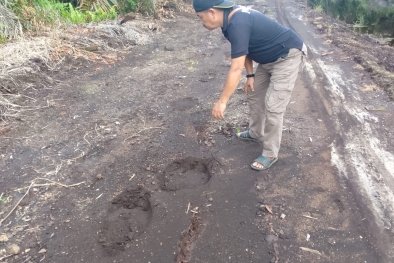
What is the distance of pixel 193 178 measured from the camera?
3.20 metres

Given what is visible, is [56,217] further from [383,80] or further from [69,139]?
[383,80]

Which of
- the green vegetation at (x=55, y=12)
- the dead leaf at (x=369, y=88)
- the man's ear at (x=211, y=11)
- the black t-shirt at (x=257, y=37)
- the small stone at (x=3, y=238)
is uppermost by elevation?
the man's ear at (x=211, y=11)

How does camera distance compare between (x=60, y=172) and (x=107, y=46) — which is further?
(x=107, y=46)

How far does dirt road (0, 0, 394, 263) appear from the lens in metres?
2.46

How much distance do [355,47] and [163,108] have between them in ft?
16.2

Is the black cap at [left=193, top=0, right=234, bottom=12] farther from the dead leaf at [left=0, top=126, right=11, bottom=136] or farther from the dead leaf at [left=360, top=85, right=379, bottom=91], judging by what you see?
the dead leaf at [left=360, top=85, right=379, bottom=91]

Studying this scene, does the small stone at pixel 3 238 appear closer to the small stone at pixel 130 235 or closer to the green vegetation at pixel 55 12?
the small stone at pixel 130 235

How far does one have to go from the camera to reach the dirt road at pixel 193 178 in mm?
2459

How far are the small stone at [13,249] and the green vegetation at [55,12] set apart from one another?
4.61 m

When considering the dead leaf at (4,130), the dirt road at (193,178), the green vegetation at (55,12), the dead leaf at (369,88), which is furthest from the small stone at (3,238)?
the dead leaf at (369,88)

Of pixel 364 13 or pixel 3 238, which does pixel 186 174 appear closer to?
pixel 3 238

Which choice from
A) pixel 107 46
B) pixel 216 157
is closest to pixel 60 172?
pixel 216 157

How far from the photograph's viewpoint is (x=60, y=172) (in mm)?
3254

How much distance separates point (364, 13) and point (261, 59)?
A: 1004 cm
